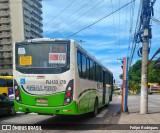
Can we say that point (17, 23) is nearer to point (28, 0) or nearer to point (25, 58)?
point (28, 0)

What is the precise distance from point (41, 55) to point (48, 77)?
2.97 ft

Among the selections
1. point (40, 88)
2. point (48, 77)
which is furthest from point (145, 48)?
point (40, 88)

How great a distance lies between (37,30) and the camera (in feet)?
374

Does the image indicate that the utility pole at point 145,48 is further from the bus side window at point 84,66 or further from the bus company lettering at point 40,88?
the bus company lettering at point 40,88

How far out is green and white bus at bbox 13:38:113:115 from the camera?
36.7ft

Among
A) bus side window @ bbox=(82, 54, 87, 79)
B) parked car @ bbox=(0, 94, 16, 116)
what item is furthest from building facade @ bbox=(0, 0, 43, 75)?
bus side window @ bbox=(82, 54, 87, 79)

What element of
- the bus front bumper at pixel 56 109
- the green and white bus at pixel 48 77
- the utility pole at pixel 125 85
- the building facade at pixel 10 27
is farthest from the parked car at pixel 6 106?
the building facade at pixel 10 27

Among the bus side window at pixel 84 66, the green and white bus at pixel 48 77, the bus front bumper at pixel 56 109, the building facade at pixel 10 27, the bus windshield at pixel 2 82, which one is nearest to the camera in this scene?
→ the bus front bumper at pixel 56 109

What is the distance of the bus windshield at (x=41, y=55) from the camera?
1137 centimetres

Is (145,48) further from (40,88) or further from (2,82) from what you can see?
(2,82)

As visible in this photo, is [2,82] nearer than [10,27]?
Yes

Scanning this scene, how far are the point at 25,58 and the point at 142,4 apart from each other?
7.60 meters

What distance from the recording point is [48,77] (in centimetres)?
1133

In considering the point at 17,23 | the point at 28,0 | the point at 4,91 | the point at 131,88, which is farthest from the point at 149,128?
the point at 28,0
